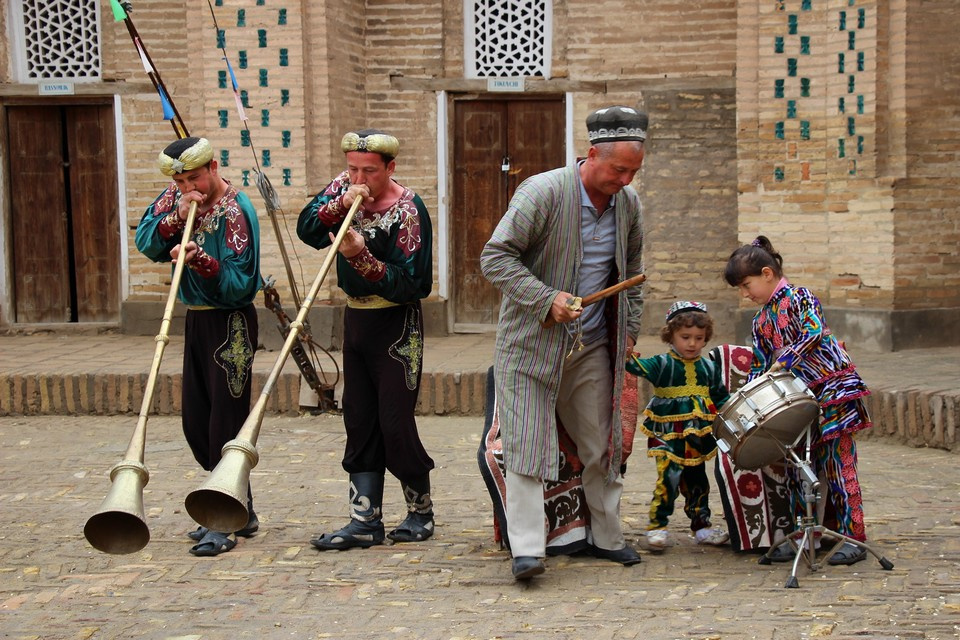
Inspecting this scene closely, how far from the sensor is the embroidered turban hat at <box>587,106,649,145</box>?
4973 mm

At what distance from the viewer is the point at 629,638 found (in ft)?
14.7

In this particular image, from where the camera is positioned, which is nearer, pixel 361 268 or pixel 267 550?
pixel 361 268

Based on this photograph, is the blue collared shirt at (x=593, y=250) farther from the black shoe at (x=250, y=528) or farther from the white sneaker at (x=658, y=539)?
the black shoe at (x=250, y=528)

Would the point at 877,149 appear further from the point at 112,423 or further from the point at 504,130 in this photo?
the point at 112,423

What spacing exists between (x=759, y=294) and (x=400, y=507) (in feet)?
7.51

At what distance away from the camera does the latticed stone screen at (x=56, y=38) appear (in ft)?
40.1

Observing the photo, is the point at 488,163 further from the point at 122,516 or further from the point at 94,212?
the point at 122,516

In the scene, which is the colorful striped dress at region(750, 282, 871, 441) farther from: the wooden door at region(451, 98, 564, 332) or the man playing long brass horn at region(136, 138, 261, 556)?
the wooden door at region(451, 98, 564, 332)

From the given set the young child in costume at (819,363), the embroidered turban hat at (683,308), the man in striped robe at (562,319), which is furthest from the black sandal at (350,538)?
the young child in costume at (819,363)

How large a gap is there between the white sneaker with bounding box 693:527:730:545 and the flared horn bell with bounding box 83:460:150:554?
2.44 metres

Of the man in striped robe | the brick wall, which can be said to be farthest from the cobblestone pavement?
the brick wall

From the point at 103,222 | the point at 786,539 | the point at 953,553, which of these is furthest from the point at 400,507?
the point at 103,222

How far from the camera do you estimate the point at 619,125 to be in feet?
16.3

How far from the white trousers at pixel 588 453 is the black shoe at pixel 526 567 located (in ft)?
0.22
